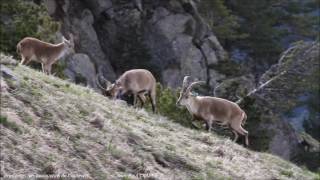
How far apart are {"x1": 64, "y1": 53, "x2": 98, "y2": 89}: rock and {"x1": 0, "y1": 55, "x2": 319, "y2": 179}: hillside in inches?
544

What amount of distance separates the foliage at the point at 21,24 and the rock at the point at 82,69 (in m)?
2.78

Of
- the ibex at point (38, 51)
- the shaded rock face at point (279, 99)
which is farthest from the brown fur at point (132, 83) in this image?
the shaded rock face at point (279, 99)

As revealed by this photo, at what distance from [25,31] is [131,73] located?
285 inches

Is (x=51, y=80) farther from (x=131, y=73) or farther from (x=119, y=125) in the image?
(x=131, y=73)

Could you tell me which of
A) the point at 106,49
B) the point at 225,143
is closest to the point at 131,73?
the point at 225,143

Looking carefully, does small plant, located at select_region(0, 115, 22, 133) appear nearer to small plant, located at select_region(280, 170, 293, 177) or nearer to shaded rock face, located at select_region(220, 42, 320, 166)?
small plant, located at select_region(280, 170, 293, 177)

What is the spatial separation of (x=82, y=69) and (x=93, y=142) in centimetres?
1954

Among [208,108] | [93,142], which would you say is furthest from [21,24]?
[93,142]

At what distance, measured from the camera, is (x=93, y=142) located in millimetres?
10156

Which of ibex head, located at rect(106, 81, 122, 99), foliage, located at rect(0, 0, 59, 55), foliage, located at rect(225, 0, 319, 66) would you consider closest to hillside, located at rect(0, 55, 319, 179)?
ibex head, located at rect(106, 81, 122, 99)

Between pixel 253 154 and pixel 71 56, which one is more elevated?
pixel 253 154

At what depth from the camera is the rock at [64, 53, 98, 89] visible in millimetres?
27969

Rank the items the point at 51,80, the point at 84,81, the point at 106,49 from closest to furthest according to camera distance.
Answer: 1. the point at 51,80
2. the point at 84,81
3. the point at 106,49

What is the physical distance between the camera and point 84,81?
28031 millimetres
